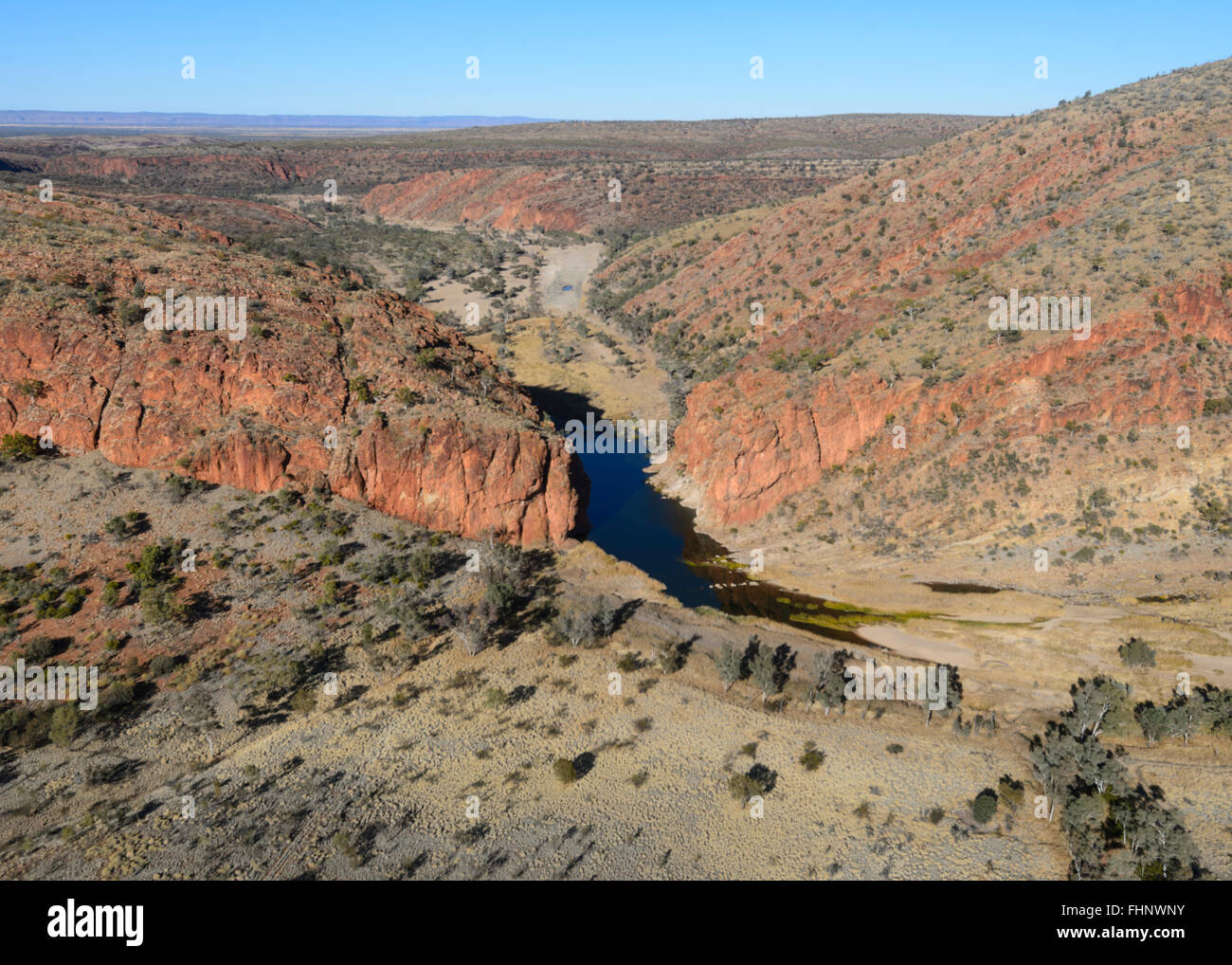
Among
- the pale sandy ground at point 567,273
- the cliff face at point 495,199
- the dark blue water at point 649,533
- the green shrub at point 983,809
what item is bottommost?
the green shrub at point 983,809

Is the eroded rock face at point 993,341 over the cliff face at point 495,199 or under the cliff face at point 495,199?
under

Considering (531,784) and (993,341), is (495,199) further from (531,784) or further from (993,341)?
(531,784)

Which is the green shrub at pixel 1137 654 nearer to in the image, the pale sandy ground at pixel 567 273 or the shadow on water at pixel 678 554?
the shadow on water at pixel 678 554

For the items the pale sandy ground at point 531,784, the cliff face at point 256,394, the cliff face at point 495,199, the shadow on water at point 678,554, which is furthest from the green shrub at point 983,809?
the cliff face at point 495,199

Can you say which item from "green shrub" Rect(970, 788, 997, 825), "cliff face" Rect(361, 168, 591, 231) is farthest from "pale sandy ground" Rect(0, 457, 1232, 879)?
"cliff face" Rect(361, 168, 591, 231)

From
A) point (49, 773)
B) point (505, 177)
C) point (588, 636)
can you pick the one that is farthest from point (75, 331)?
point (505, 177)

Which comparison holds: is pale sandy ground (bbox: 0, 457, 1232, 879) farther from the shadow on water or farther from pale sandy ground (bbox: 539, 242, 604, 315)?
pale sandy ground (bbox: 539, 242, 604, 315)
